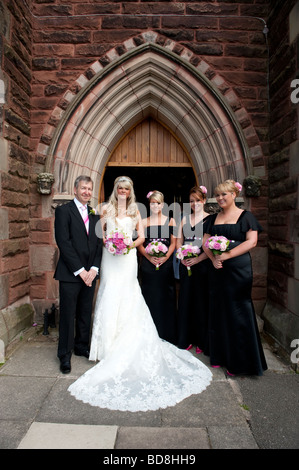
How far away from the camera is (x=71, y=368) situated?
3164 mm

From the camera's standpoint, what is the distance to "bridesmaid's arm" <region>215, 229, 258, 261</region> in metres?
2.99

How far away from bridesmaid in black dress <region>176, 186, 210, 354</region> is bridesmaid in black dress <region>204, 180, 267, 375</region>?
36 centimetres

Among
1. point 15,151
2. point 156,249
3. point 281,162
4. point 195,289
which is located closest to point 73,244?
point 156,249

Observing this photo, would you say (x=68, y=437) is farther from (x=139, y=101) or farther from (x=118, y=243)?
(x=139, y=101)

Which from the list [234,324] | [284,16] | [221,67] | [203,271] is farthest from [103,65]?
[234,324]

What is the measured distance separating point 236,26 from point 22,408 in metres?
5.28

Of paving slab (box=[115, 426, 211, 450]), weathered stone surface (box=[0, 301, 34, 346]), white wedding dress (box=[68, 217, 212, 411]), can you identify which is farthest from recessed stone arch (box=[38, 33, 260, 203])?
paving slab (box=[115, 426, 211, 450])

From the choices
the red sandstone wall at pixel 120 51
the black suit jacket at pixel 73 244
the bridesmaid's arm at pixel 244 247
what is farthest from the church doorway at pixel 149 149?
the bridesmaid's arm at pixel 244 247

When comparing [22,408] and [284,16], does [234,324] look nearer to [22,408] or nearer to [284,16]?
[22,408]

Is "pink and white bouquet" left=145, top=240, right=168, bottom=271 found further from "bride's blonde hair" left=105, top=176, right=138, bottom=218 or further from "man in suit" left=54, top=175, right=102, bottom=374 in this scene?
"man in suit" left=54, top=175, right=102, bottom=374

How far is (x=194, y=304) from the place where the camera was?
359 centimetres

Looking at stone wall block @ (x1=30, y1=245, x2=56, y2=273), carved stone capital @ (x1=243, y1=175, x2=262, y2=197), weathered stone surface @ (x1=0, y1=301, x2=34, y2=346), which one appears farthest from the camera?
stone wall block @ (x1=30, y1=245, x2=56, y2=273)

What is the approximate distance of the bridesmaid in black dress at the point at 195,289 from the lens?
3531 millimetres

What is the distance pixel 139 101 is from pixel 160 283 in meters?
2.85
